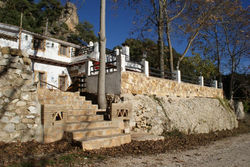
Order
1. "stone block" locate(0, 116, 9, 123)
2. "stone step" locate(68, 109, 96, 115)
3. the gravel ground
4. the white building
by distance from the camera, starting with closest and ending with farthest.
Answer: the gravel ground, "stone block" locate(0, 116, 9, 123), "stone step" locate(68, 109, 96, 115), the white building

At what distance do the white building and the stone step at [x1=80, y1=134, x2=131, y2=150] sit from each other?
12.0 m

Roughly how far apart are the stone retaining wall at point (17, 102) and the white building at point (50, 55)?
36.1 ft

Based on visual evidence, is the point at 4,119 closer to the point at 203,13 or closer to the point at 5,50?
the point at 5,50

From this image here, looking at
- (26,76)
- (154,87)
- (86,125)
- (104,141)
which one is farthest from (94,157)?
(154,87)

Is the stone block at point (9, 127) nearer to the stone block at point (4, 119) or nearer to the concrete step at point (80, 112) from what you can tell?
the stone block at point (4, 119)

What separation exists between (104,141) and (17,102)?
8.40 ft

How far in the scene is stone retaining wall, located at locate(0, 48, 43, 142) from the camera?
4.79 metres

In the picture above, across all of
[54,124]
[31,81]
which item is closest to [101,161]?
[54,124]

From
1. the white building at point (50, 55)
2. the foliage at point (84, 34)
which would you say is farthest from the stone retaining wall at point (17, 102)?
the foliage at point (84, 34)

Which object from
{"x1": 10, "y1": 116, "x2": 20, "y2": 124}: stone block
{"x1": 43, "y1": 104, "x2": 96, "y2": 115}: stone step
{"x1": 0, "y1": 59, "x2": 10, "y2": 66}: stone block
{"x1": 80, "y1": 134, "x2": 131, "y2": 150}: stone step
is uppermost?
{"x1": 0, "y1": 59, "x2": 10, "y2": 66}: stone block

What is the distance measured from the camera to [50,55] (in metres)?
18.3

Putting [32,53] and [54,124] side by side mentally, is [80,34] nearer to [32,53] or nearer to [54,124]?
[32,53]

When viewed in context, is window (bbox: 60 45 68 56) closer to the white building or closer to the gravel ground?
the white building

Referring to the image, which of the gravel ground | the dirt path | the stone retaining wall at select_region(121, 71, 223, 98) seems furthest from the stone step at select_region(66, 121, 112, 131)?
the stone retaining wall at select_region(121, 71, 223, 98)
